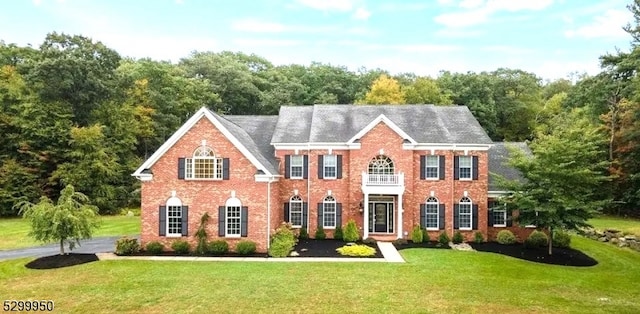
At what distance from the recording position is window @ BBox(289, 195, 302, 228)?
27734 millimetres

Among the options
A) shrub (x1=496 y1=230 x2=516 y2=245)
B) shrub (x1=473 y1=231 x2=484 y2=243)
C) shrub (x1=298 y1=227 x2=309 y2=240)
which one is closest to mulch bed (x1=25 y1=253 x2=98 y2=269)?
shrub (x1=298 y1=227 x2=309 y2=240)

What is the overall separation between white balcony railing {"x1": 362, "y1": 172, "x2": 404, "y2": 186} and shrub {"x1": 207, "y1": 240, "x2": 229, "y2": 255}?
9040 millimetres

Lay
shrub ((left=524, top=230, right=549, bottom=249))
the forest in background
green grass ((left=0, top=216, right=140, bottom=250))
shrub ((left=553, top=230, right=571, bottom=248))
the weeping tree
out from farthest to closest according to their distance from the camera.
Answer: the forest in background → shrub ((left=553, top=230, right=571, bottom=248)) → green grass ((left=0, top=216, right=140, bottom=250)) → shrub ((left=524, top=230, right=549, bottom=249)) → the weeping tree

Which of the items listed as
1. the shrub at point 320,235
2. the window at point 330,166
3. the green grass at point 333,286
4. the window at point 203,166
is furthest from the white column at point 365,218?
the window at point 203,166

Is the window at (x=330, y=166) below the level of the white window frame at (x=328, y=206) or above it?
above

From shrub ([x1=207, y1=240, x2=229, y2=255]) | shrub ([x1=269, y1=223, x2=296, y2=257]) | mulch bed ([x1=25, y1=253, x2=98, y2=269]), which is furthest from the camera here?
shrub ([x1=207, y1=240, x2=229, y2=255])

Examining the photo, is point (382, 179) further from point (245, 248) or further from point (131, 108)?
point (131, 108)

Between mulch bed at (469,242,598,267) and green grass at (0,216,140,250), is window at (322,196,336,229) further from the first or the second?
green grass at (0,216,140,250)

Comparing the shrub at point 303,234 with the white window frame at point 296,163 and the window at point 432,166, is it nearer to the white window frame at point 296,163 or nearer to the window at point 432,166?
the white window frame at point 296,163

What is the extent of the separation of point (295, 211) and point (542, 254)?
14.1m

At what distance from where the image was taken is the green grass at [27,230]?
2503cm

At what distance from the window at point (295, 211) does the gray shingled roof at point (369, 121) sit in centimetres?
377

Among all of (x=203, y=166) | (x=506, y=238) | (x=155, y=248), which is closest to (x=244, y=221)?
(x=203, y=166)

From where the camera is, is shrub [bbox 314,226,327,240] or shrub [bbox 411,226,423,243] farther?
shrub [bbox 314,226,327,240]
